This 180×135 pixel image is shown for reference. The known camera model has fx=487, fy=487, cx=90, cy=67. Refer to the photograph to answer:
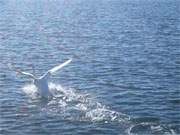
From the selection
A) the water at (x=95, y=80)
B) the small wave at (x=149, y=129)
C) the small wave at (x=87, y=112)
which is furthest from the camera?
the water at (x=95, y=80)

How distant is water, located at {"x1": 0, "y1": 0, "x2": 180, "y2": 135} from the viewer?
4391 centimetres

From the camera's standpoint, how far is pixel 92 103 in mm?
49781

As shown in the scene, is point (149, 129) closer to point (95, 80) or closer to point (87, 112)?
point (87, 112)

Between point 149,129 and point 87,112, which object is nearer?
point 149,129

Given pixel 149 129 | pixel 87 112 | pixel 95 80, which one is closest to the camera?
pixel 149 129

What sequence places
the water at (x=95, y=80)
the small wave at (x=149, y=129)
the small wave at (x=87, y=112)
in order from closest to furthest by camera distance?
1. the small wave at (x=149, y=129)
2. the small wave at (x=87, y=112)
3. the water at (x=95, y=80)

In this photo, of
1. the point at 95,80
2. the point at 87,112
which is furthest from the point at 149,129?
the point at 95,80

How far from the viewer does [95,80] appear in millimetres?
58781

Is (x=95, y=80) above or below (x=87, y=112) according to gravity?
above

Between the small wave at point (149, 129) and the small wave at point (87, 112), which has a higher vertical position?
the small wave at point (87, 112)

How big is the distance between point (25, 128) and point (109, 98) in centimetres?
1183

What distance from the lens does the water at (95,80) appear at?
43.9 m

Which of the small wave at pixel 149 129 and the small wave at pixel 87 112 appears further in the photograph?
the small wave at pixel 87 112

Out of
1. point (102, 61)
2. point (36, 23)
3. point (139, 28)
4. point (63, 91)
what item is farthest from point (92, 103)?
→ point (36, 23)
